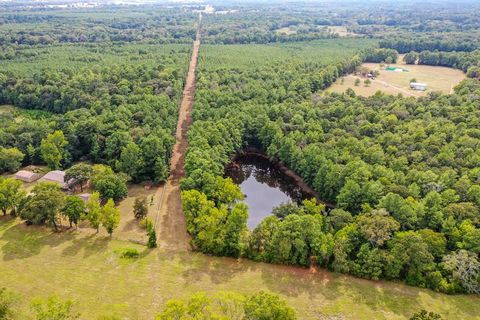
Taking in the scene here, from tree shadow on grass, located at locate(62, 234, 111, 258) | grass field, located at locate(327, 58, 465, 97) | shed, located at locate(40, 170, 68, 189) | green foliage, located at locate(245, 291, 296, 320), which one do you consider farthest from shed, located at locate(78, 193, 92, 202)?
grass field, located at locate(327, 58, 465, 97)

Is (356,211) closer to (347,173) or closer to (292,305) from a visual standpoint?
(347,173)

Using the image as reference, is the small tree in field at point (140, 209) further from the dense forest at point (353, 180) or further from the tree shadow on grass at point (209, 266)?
the tree shadow on grass at point (209, 266)

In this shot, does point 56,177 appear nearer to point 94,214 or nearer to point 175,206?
point 94,214

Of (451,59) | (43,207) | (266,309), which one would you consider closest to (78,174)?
(43,207)

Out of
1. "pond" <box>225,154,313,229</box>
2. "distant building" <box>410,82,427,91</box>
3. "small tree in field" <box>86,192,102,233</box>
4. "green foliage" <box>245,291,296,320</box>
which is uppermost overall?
"distant building" <box>410,82,427,91</box>

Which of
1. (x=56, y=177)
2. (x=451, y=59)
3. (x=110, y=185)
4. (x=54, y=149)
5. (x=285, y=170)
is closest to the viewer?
(x=110, y=185)

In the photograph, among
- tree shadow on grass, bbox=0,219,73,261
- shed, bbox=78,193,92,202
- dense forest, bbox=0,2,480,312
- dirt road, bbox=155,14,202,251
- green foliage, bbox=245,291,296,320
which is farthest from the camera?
shed, bbox=78,193,92,202

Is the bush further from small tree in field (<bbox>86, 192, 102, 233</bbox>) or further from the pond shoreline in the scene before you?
the pond shoreline
